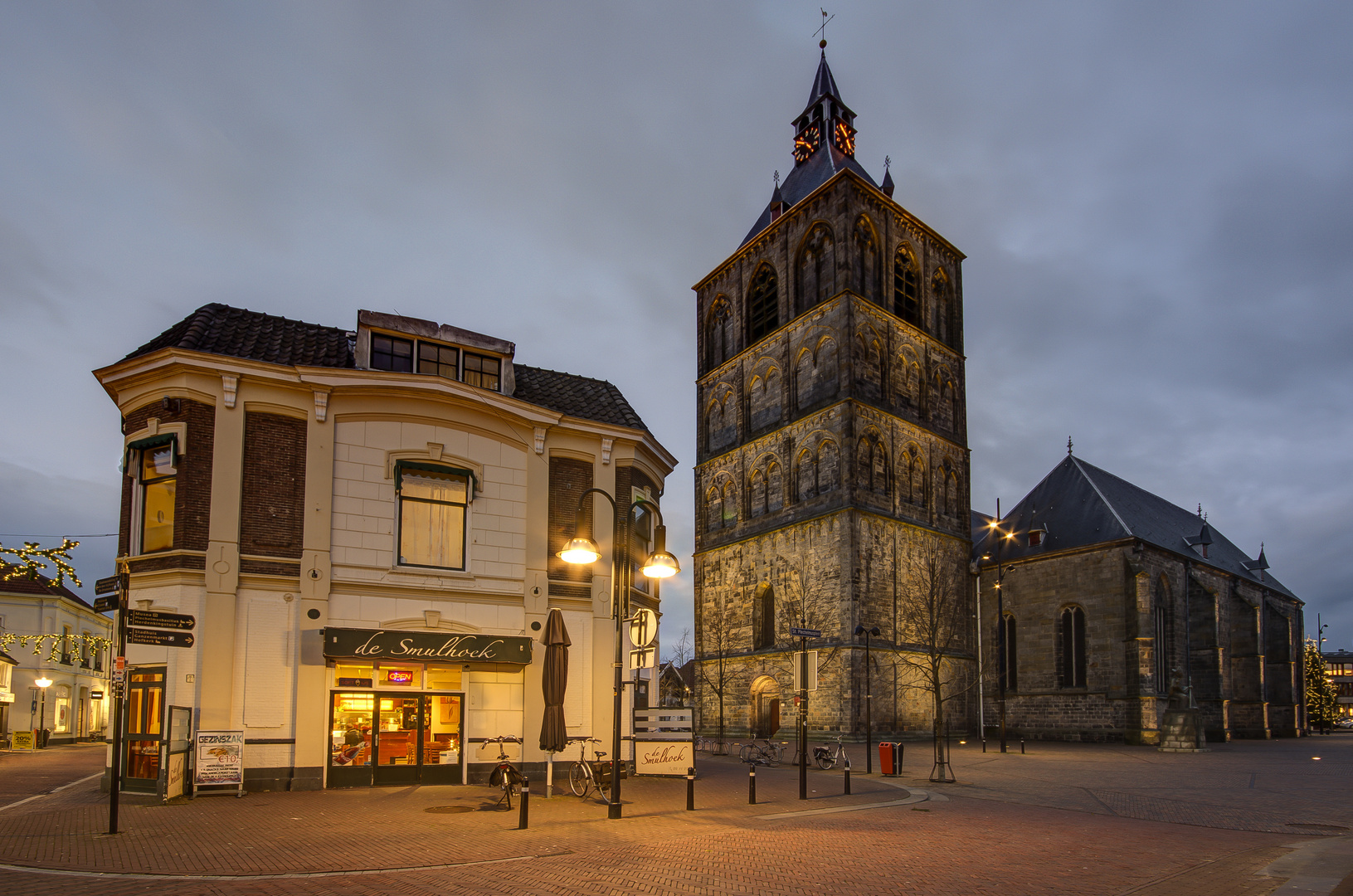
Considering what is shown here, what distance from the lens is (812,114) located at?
5884 centimetres

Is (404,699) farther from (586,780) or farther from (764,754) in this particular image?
(764,754)

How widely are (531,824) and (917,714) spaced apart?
33.0 meters

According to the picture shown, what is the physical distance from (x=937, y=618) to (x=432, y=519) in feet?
103

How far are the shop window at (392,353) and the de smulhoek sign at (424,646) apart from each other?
231 inches

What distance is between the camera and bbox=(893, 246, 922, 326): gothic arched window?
4922 cm

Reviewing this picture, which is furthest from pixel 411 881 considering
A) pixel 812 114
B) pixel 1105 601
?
pixel 812 114

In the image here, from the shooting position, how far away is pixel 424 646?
17.8 metres

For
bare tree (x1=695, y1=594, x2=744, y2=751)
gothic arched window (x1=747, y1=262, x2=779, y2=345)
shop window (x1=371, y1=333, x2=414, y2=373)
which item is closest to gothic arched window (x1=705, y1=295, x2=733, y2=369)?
gothic arched window (x1=747, y1=262, x2=779, y2=345)

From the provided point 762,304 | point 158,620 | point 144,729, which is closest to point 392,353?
point 158,620

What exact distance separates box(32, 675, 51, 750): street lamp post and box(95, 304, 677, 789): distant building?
3134 cm

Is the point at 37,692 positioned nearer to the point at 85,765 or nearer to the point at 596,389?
the point at 85,765

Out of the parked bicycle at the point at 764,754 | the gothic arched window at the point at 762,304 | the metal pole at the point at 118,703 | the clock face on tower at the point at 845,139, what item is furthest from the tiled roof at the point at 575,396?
the clock face on tower at the point at 845,139

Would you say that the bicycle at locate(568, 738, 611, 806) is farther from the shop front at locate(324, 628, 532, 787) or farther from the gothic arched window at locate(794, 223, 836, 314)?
the gothic arched window at locate(794, 223, 836, 314)

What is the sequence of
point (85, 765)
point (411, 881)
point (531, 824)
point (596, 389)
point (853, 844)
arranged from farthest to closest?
point (85, 765) → point (596, 389) → point (531, 824) → point (853, 844) → point (411, 881)
